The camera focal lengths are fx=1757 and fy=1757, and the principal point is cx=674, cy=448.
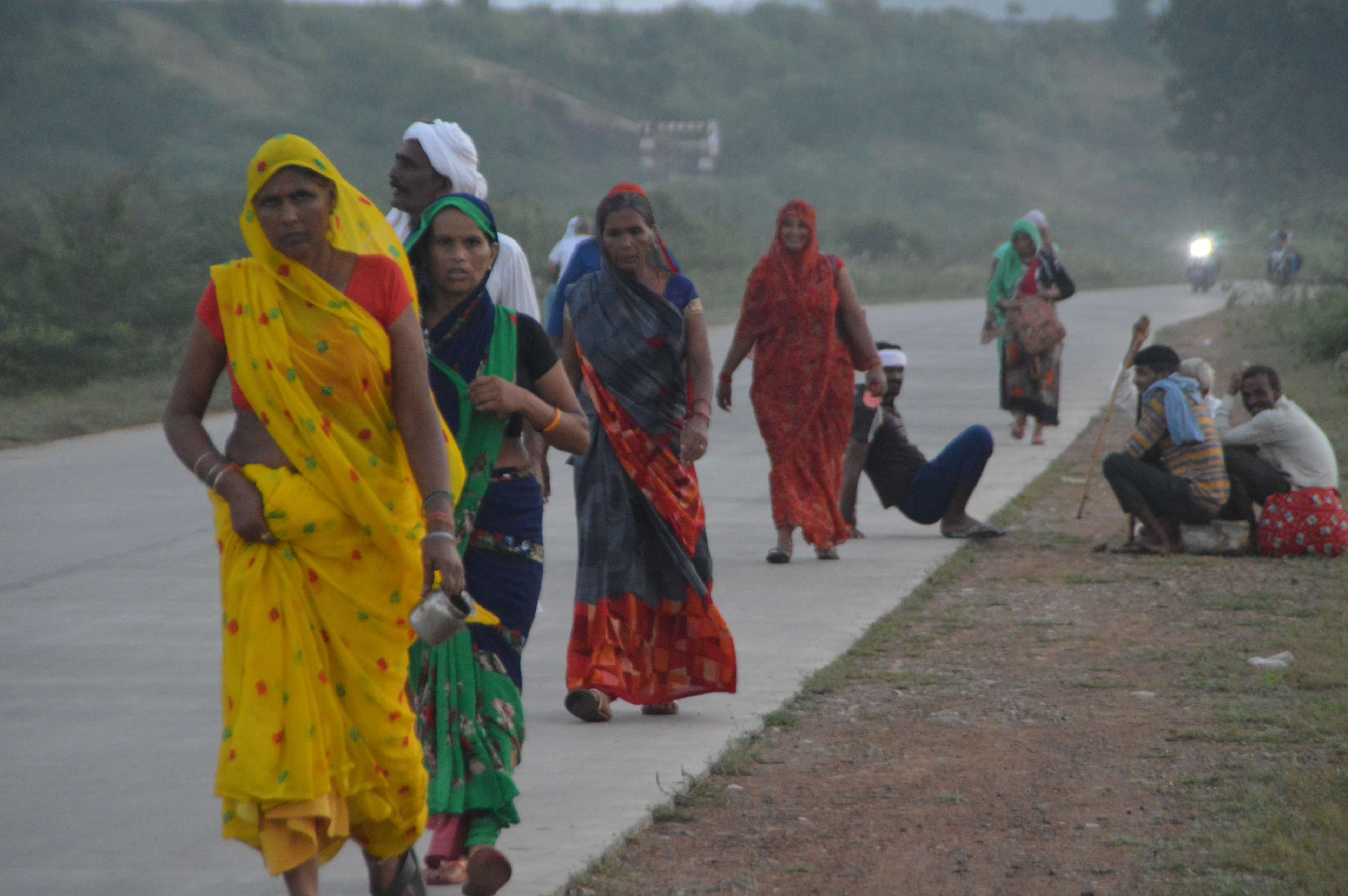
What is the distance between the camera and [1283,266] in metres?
39.2

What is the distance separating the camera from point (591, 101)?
8181 cm

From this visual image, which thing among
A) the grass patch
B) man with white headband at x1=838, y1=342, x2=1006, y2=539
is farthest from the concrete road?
the grass patch

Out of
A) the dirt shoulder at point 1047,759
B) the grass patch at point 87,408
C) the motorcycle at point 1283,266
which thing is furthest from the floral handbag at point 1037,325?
the motorcycle at point 1283,266

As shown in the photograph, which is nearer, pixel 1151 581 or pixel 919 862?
pixel 919 862

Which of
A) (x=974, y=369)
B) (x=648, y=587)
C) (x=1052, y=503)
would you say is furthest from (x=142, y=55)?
(x=648, y=587)

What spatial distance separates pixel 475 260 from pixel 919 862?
6.14 ft

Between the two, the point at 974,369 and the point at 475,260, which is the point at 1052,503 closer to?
the point at 475,260

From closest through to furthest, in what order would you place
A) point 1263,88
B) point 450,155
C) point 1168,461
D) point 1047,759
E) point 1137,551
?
1. point 450,155
2. point 1047,759
3. point 1168,461
4. point 1137,551
5. point 1263,88

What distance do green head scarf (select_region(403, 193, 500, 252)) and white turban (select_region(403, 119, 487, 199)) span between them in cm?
77

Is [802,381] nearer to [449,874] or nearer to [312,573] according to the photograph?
[449,874]

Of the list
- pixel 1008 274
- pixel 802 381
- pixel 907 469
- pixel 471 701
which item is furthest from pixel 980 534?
pixel 471 701

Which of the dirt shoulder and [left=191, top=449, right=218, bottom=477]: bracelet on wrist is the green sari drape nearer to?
the dirt shoulder

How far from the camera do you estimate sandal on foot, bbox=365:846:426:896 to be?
155 inches

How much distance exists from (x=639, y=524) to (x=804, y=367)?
10.5 ft
